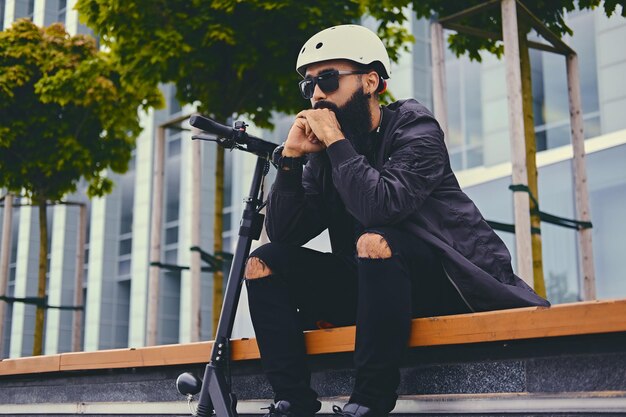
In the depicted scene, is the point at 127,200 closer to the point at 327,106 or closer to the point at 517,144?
the point at 517,144

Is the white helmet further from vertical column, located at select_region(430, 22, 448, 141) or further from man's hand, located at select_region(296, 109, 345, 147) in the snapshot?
vertical column, located at select_region(430, 22, 448, 141)

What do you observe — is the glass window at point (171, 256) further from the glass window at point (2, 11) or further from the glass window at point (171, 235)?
the glass window at point (2, 11)

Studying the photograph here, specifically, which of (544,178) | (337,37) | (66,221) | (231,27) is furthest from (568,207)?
(66,221)

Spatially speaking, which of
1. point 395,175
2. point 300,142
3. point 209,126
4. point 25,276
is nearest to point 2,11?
point 209,126

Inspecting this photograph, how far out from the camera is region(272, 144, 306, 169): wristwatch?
2.87 m

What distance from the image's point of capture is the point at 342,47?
115 inches

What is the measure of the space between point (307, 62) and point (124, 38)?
16.4ft

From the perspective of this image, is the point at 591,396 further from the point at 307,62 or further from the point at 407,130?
the point at 307,62

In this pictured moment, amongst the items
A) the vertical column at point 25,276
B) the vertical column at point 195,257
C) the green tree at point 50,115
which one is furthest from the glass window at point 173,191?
the vertical column at point 195,257

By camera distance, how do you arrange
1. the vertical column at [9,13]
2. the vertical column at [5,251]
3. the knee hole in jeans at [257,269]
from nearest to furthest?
1. the knee hole in jeans at [257,269]
2. the vertical column at [5,251]
3. the vertical column at [9,13]

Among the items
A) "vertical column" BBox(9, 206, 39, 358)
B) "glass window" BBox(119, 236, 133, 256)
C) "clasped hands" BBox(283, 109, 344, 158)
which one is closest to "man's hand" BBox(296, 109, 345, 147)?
"clasped hands" BBox(283, 109, 344, 158)

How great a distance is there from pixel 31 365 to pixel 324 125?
91.1 inches

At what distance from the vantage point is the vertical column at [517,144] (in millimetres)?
5152

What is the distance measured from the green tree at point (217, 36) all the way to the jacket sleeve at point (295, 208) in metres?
4.28
